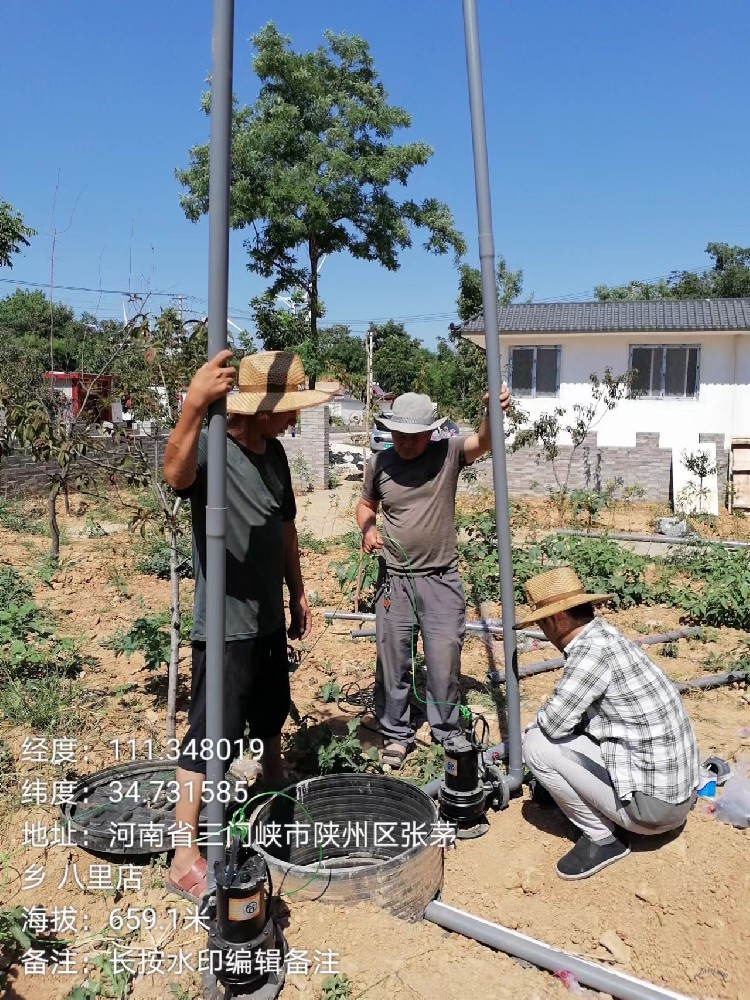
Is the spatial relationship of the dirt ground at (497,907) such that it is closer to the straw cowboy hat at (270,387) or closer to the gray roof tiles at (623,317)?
the straw cowboy hat at (270,387)

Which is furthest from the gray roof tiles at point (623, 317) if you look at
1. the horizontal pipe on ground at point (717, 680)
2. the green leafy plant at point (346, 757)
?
the green leafy plant at point (346, 757)

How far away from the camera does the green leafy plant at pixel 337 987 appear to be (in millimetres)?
2428

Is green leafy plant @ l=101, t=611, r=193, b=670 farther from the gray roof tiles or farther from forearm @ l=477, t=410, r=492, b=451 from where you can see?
the gray roof tiles

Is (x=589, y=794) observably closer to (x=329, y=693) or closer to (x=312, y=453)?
(x=329, y=693)

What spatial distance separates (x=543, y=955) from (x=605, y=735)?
79 centimetres

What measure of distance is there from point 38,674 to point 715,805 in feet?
12.4

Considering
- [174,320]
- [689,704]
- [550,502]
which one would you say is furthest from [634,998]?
[550,502]

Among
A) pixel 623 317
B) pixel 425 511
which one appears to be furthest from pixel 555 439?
pixel 425 511

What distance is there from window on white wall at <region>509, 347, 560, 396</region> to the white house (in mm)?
22

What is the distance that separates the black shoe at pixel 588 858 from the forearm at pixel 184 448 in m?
2.02

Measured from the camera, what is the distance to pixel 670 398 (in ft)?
56.5

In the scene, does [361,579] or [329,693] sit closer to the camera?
[329,693]

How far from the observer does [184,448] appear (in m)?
2.36

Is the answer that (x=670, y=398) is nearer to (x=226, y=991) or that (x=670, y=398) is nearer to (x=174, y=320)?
(x=174, y=320)
